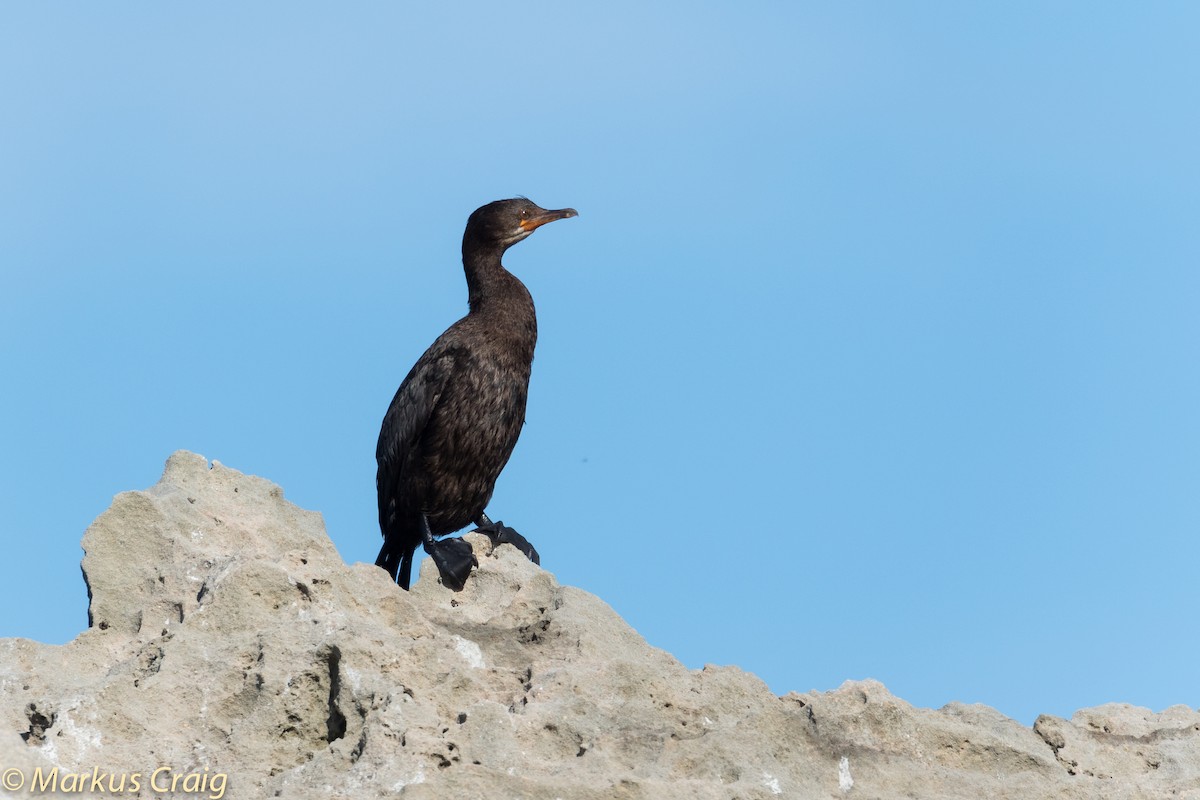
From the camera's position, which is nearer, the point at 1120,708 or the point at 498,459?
the point at 1120,708

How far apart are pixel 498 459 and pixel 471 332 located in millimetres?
881

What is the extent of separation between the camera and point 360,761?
503 cm

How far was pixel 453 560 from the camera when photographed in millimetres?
7852

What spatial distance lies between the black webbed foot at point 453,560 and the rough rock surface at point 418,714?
64 centimetres

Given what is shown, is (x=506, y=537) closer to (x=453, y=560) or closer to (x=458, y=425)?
(x=458, y=425)

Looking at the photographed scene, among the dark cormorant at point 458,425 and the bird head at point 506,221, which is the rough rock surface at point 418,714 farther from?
the bird head at point 506,221

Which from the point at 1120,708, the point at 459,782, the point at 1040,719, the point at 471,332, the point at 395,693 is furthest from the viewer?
the point at 471,332

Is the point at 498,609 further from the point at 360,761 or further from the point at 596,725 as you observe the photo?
the point at 360,761

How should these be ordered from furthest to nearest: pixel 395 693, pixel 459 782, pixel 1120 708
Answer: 1. pixel 1120 708
2. pixel 395 693
3. pixel 459 782

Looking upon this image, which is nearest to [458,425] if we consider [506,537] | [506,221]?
[506,537]

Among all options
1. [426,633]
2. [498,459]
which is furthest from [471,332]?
[426,633]

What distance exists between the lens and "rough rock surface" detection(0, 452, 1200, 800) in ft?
16.9

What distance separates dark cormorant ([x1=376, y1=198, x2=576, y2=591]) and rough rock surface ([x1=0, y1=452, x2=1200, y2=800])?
2714 mm

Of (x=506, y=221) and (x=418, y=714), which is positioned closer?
(x=418, y=714)
